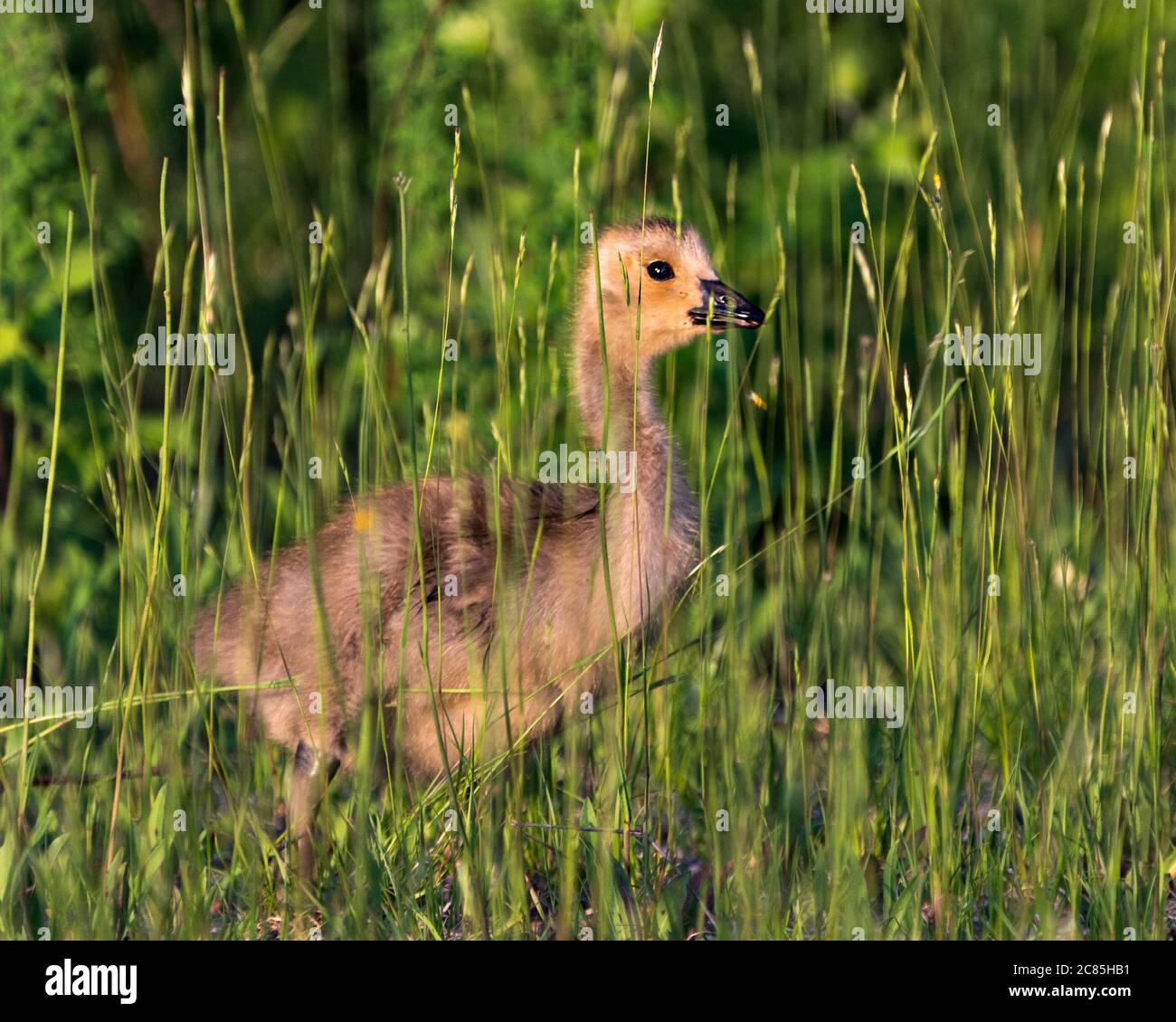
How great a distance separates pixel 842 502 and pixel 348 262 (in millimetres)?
2122

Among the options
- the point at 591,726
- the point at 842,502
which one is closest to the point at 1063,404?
the point at 842,502

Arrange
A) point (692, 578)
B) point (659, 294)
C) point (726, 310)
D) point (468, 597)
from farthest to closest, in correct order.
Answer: point (659, 294), point (726, 310), point (692, 578), point (468, 597)

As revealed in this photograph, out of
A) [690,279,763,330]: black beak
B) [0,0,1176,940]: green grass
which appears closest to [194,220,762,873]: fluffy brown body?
[690,279,763,330]: black beak

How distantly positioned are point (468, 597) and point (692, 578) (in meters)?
0.57

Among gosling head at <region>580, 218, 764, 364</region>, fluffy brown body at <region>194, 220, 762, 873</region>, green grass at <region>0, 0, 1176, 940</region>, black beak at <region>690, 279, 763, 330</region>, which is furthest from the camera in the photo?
gosling head at <region>580, 218, 764, 364</region>

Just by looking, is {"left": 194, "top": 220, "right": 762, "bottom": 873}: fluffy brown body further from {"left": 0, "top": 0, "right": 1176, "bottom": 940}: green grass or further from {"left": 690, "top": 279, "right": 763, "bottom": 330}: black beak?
{"left": 0, "top": 0, "right": 1176, "bottom": 940}: green grass

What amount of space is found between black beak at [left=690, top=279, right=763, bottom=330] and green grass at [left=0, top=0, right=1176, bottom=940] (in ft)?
0.53

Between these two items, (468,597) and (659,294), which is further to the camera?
(659,294)

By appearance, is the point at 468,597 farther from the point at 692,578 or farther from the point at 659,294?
the point at 659,294

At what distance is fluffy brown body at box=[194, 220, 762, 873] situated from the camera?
3887 millimetres

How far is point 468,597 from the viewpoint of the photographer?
13.0 ft

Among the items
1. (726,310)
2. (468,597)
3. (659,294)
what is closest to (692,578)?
(468,597)

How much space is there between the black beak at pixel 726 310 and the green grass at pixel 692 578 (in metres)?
0.16

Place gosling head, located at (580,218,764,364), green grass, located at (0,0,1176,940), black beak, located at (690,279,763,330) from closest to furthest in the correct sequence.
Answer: green grass, located at (0,0,1176,940), black beak, located at (690,279,763,330), gosling head, located at (580,218,764,364)
